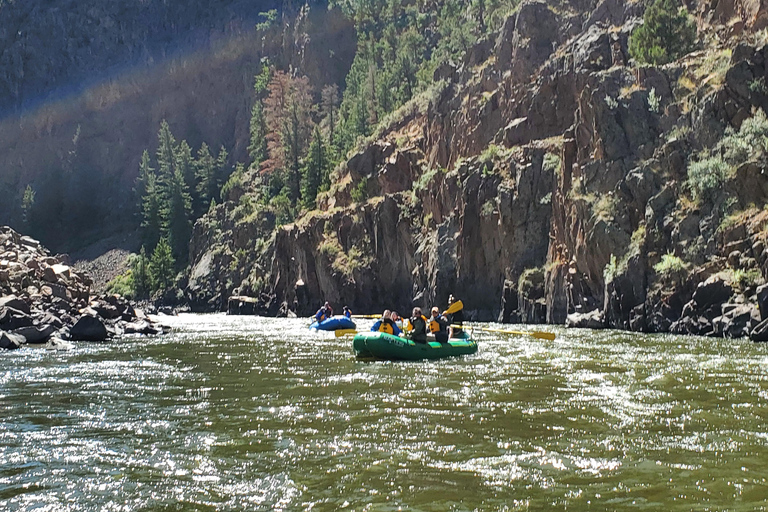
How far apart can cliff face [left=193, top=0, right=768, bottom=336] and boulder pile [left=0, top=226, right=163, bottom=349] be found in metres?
20.3

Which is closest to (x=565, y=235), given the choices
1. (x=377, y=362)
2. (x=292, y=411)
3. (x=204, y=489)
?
(x=377, y=362)

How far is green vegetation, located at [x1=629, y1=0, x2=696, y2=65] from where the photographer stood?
40531 millimetres

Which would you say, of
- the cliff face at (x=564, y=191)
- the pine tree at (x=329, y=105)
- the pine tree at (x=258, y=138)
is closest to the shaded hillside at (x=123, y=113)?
the pine tree at (x=258, y=138)

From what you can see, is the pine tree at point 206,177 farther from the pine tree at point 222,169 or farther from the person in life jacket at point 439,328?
the person in life jacket at point 439,328

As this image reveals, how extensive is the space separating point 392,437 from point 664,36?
125 ft

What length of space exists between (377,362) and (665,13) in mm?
31899

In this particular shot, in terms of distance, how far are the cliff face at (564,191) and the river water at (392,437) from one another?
12.1m

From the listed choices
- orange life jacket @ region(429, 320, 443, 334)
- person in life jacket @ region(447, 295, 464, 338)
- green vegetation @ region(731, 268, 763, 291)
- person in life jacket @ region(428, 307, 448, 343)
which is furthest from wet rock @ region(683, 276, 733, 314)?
orange life jacket @ region(429, 320, 443, 334)

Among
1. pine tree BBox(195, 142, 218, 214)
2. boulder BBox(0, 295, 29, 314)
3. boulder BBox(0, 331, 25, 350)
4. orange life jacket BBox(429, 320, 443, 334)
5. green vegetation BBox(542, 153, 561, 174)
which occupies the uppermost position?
pine tree BBox(195, 142, 218, 214)

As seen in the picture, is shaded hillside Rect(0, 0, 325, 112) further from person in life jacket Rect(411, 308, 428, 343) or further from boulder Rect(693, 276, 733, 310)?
person in life jacket Rect(411, 308, 428, 343)

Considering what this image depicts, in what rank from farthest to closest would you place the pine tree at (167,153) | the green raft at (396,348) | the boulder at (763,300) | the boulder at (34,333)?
1. the pine tree at (167,153)
2. the boulder at (34,333)
3. the boulder at (763,300)
4. the green raft at (396,348)

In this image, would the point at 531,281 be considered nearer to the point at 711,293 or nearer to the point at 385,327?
the point at 711,293

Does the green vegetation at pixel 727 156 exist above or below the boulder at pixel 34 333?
above

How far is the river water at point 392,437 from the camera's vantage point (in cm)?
752
